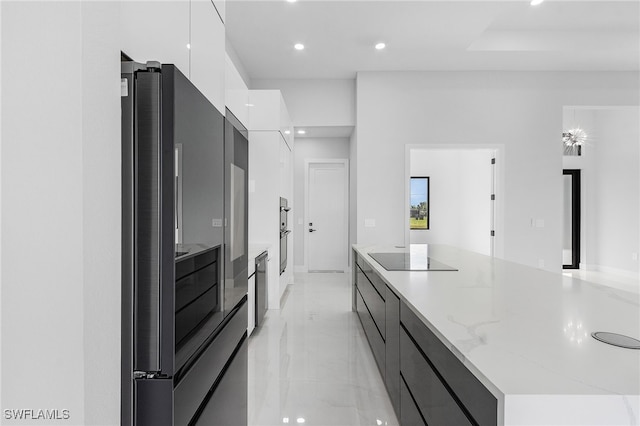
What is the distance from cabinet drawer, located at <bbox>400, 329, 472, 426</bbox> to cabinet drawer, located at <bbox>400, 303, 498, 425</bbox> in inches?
1.6

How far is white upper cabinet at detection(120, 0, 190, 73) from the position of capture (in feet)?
3.19

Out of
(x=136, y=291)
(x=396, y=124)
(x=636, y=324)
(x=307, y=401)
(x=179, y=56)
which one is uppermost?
(x=396, y=124)

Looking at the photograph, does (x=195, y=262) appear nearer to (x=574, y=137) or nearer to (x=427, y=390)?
(x=427, y=390)

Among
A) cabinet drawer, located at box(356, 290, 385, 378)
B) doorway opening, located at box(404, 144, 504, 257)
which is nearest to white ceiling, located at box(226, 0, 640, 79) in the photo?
doorway opening, located at box(404, 144, 504, 257)

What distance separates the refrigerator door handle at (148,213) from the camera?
873 mm

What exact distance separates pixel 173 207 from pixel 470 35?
4457 mm

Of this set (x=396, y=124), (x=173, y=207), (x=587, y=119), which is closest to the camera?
(x=173, y=207)

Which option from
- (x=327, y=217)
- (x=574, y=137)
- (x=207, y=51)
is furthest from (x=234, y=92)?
(x=574, y=137)

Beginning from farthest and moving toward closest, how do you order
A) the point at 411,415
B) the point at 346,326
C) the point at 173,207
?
1. the point at 346,326
2. the point at 411,415
3. the point at 173,207

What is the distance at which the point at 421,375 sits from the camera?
143 centimetres

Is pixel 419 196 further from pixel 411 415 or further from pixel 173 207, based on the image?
pixel 173 207

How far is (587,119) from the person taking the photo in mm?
7250

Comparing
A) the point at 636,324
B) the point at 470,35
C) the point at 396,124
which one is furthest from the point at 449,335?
the point at 396,124

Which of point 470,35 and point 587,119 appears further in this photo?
point 587,119
